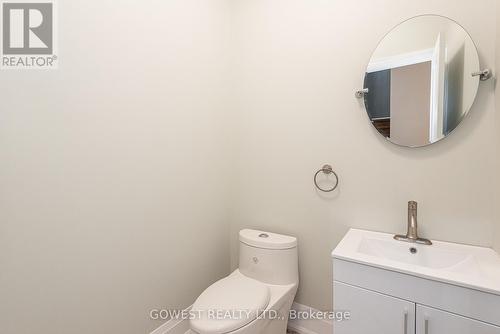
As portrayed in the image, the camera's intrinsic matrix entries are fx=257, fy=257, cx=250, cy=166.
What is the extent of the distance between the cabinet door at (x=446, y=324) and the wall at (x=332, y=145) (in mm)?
443

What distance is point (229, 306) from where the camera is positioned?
4.11ft

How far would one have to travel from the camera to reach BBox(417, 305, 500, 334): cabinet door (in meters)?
0.87

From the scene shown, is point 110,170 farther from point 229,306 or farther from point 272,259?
point 272,259

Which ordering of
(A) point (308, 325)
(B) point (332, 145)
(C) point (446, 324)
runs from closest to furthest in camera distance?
(C) point (446, 324)
(B) point (332, 145)
(A) point (308, 325)

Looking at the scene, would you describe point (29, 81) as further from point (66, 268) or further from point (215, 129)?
point (215, 129)

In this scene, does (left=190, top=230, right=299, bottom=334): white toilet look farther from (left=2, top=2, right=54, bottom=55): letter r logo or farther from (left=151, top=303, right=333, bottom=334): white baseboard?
(left=2, top=2, right=54, bottom=55): letter r logo

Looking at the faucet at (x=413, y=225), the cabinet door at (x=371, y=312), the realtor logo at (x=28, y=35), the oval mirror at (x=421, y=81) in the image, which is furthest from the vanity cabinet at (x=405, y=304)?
the realtor logo at (x=28, y=35)

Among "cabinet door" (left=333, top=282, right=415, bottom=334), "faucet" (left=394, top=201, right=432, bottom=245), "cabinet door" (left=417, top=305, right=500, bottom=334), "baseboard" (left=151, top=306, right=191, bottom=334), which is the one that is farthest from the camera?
"baseboard" (left=151, top=306, right=191, bottom=334)

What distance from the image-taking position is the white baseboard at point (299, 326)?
1503mm

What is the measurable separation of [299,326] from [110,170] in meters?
1.50

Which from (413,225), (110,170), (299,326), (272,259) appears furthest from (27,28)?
(299,326)

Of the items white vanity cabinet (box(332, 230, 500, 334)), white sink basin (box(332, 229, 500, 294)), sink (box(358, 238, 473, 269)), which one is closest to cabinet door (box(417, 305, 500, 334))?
white vanity cabinet (box(332, 230, 500, 334))

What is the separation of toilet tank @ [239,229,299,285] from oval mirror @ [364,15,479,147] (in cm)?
86

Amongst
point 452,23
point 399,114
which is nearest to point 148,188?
point 399,114
